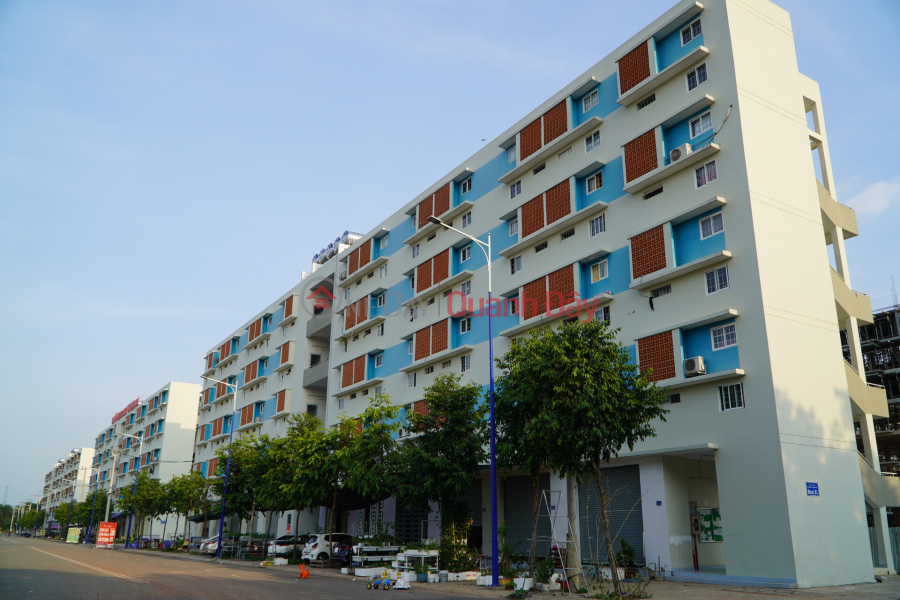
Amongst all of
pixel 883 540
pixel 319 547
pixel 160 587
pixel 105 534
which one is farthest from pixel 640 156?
pixel 105 534

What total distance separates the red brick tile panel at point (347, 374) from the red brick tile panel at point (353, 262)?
7.72 meters

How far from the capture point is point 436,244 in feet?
141

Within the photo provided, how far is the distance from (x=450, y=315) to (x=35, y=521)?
518 feet

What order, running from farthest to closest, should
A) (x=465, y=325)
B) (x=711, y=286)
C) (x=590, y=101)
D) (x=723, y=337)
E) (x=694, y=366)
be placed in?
(x=465, y=325), (x=590, y=101), (x=711, y=286), (x=723, y=337), (x=694, y=366)

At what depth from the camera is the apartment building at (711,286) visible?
22.3 meters

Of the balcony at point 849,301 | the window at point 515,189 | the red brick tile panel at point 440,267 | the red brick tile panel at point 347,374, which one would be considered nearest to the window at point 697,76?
the balcony at point 849,301

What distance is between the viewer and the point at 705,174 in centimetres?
2609

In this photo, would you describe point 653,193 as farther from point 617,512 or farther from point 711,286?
point 617,512

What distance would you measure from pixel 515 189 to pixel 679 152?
38.9ft

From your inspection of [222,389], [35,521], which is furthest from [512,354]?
[35,521]

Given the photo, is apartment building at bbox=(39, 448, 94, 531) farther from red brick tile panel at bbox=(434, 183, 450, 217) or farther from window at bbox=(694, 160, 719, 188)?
window at bbox=(694, 160, 719, 188)

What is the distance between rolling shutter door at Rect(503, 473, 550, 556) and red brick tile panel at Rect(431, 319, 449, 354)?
9280 millimetres

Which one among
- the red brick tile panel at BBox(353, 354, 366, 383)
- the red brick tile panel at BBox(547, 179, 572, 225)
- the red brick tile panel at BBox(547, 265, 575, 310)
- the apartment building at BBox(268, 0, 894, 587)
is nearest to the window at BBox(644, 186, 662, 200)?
the apartment building at BBox(268, 0, 894, 587)

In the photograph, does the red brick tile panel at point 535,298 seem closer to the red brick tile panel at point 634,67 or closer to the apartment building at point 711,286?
the apartment building at point 711,286
